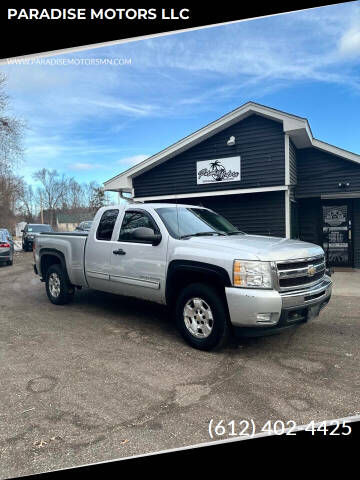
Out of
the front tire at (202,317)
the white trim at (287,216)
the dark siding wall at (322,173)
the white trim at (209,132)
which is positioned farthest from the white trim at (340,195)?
the front tire at (202,317)

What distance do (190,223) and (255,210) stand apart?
23.1ft

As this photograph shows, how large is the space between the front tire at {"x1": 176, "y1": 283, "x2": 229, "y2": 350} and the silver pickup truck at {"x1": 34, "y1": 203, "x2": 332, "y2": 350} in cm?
1

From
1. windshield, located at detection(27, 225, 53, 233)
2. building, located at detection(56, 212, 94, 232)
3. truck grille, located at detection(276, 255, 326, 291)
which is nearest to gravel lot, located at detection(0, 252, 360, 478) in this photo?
truck grille, located at detection(276, 255, 326, 291)

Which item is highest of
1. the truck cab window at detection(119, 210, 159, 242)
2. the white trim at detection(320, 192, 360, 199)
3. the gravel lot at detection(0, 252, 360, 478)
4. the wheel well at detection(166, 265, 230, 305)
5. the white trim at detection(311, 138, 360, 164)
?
the white trim at detection(311, 138, 360, 164)

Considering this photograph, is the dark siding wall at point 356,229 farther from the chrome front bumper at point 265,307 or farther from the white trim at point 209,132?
the chrome front bumper at point 265,307

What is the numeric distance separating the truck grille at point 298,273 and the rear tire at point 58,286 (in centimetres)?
430

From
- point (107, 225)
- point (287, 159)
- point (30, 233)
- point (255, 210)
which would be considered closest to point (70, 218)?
point (30, 233)

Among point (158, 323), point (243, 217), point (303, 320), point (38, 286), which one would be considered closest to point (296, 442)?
point (303, 320)

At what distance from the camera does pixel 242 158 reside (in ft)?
38.3

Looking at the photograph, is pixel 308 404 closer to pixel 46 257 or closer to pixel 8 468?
pixel 8 468

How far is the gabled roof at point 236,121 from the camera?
10.4 metres

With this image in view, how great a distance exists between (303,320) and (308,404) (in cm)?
117

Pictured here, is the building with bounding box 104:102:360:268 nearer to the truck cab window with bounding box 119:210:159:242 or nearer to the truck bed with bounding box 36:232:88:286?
the truck bed with bounding box 36:232:88:286

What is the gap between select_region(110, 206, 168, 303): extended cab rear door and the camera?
A: 487 cm
